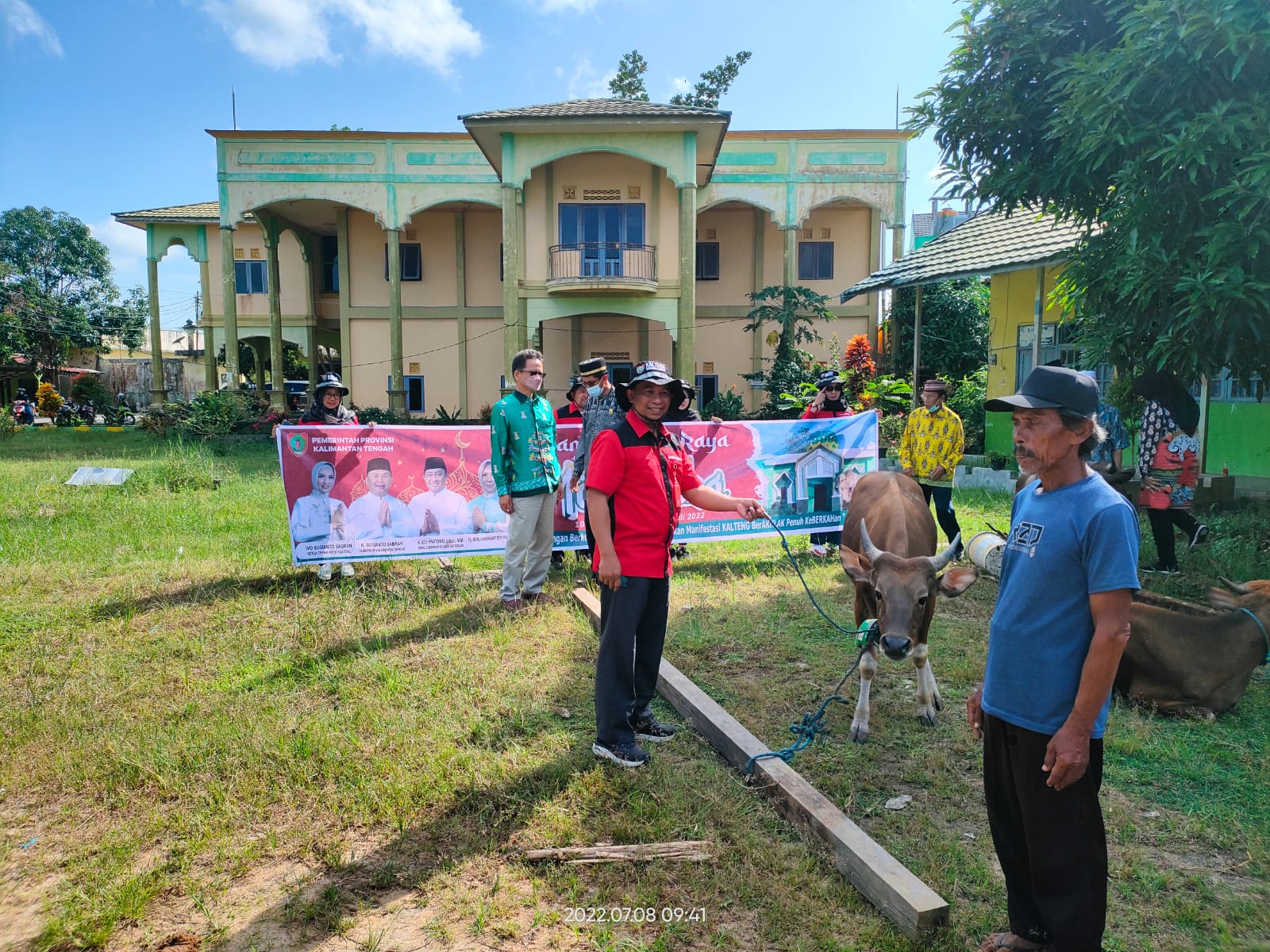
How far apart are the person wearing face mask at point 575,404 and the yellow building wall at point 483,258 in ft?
60.7

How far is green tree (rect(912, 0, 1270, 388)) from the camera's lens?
226 inches

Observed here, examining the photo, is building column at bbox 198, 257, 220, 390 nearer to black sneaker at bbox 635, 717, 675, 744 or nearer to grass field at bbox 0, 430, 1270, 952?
grass field at bbox 0, 430, 1270, 952

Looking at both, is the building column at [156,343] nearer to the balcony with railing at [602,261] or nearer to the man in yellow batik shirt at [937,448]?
the balcony with railing at [602,261]

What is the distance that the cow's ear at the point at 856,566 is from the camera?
4.17m

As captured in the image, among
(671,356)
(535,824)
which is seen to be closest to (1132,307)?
(535,824)

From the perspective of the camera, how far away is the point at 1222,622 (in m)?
4.73

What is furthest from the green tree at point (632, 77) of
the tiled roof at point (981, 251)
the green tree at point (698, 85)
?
the tiled roof at point (981, 251)

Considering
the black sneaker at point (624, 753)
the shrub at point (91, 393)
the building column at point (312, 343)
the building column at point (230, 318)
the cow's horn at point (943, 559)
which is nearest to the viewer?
the cow's horn at point (943, 559)

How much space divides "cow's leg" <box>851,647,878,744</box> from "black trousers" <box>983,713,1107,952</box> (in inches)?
72.6

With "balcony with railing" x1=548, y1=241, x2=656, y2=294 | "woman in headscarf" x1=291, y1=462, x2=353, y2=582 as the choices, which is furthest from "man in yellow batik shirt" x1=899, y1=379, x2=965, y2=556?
"balcony with railing" x1=548, y1=241, x2=656, y2=294

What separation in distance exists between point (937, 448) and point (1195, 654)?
3439mm

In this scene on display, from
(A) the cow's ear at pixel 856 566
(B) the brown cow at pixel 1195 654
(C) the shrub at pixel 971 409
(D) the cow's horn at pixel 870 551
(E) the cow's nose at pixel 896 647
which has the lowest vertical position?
(B) the brown cow at pixel 1195 654

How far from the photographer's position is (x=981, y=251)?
1538 centimetres

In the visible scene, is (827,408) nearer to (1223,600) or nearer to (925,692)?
(1223,600)
